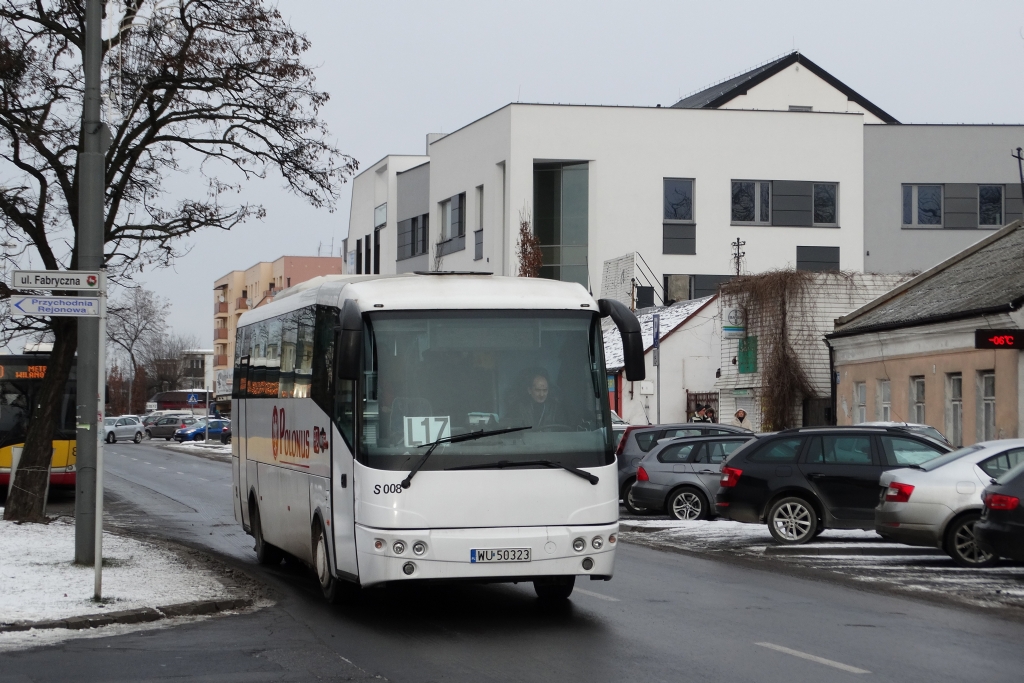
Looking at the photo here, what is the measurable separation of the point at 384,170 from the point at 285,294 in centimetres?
6532

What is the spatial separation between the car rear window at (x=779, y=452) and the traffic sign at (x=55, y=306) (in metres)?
10.1

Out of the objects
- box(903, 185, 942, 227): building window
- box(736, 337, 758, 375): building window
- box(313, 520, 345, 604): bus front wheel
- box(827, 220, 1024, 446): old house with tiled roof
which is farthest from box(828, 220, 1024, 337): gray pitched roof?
box(903, 185, 942, 227): building window

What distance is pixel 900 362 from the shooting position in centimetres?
3272

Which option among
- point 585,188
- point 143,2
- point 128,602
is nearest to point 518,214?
point 585,188

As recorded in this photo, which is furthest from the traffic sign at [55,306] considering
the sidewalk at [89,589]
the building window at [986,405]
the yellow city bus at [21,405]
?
the building window at [986,405]

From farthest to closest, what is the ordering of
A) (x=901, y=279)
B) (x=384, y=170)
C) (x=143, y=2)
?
(x=384, y=170) < (x=901, y=279) < (x=143, y=2)

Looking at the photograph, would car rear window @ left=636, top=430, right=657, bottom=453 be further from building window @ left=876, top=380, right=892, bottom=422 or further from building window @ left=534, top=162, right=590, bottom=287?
building window @ left=534, top=162, right=590, bottom=287

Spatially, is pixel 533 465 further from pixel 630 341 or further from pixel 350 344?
pixel 350 344

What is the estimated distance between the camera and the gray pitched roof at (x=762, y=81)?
70062mm

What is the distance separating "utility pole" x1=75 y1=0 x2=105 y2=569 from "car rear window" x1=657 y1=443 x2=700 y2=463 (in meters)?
11.5

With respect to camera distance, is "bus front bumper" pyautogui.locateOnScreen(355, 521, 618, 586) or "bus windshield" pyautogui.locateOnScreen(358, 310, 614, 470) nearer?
"bus front bumper" pyautogui.locateOnScreen(355, 521, 618, 586)

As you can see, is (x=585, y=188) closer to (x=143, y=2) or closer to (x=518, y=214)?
(x=518, y=214)

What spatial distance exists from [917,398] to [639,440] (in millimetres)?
9124

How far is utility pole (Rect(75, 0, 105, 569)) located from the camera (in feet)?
46.1
